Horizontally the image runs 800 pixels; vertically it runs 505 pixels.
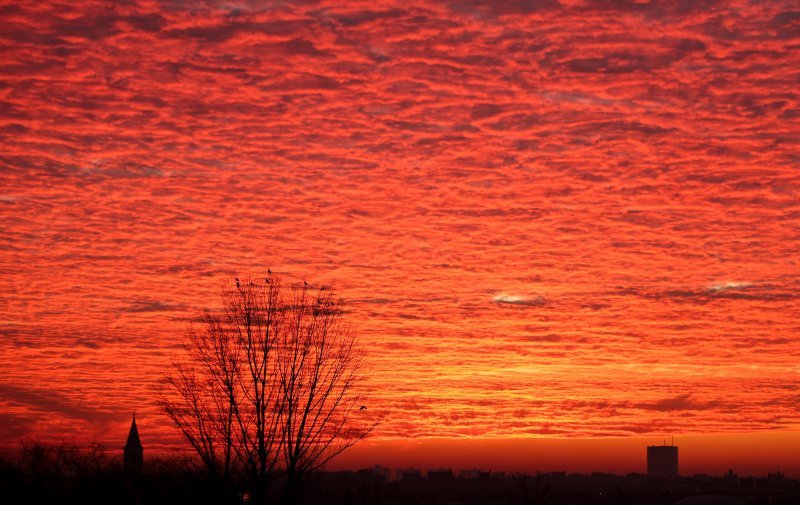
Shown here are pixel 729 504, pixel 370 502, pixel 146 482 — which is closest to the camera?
pixel 146 482

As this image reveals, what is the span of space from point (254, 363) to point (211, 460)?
4.42m

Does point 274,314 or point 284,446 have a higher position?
point 274,314

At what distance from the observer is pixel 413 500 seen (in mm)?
193875

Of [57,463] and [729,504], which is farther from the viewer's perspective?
[57,463]

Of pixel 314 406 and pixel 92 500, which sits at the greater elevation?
pixel 314 406

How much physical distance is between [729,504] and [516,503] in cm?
7354

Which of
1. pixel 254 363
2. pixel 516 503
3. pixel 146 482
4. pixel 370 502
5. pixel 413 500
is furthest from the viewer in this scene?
pixel 413 500

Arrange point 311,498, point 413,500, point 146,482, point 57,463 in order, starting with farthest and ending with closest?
point 413,500 < point 57,463 < point 311,498 < point 146,482

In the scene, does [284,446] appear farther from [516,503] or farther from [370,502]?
[516,503]

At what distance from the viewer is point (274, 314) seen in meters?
30.5

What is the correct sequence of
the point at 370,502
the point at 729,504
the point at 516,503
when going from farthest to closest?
the point at 516,503 → the point at 370,502 → the point at 729,504

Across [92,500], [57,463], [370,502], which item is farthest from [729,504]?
[57,463]

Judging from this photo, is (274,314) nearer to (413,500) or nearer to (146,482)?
(146,482)

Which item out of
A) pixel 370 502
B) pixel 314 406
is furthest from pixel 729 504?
pixel 314 406
